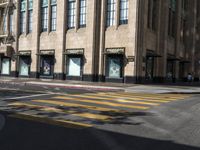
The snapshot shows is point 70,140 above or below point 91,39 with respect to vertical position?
below

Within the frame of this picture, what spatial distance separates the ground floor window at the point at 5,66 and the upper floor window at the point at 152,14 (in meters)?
22.5

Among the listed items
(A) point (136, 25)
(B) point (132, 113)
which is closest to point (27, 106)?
(B) point (132, 113)

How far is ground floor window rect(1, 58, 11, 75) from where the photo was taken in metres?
43.8

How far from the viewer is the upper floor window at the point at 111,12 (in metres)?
33.0

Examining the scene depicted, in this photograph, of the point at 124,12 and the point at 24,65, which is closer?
the point at 124,12

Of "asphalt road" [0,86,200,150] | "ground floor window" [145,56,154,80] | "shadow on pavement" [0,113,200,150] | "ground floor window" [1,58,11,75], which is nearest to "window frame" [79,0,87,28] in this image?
"ground floor window" [145,56,154,80]

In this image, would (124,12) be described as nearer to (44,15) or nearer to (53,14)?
(53,14)

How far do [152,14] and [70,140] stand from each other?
3057 centimetres

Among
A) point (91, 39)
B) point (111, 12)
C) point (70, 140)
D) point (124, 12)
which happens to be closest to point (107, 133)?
point (70, 140)

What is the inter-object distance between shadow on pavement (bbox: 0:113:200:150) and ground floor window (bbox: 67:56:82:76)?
2729cm

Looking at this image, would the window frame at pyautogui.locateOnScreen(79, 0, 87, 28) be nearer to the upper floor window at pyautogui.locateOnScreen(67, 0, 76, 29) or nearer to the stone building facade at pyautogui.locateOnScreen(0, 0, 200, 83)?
the stone building facade at pyautogui.locateOnScreen(0, 0, 200, 83)

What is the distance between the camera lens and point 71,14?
36188 millimetres

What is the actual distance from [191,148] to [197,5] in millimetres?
53116

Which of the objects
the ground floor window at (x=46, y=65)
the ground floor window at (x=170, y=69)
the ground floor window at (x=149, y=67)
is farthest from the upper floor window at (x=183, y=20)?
the ground floor window at (x=46, y=65)
